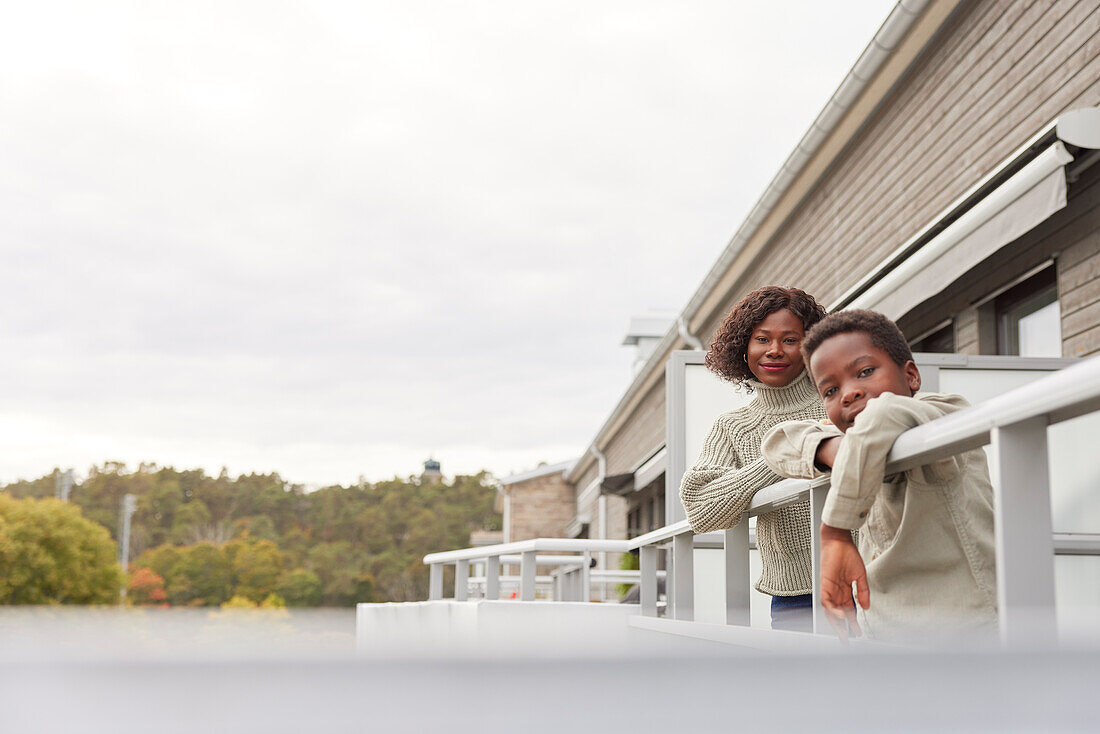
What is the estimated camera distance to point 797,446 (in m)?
1.83

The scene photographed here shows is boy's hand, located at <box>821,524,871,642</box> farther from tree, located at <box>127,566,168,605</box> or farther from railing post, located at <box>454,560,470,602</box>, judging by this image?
tree, located at <box>127,566,168,605</box>

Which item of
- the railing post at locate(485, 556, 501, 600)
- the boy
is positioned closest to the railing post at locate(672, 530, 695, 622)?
the boy

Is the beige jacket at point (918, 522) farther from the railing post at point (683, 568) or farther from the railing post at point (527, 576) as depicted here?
the railing post at point (527, 576)

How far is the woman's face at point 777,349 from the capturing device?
2.94 metres

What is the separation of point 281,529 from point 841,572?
7241 centimetres

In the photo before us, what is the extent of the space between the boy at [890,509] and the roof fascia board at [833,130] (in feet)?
15.3

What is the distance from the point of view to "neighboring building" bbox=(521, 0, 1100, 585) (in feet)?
15.0

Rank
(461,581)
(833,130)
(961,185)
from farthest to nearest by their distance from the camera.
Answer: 1. (833,130)
2. (461,581)
3. (961,185)

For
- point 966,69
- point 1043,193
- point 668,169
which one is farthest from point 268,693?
point 668,169

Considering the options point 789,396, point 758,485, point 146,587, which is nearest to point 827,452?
point 758,485

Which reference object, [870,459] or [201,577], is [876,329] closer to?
[870,459]

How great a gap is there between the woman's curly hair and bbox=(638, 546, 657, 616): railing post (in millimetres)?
1208

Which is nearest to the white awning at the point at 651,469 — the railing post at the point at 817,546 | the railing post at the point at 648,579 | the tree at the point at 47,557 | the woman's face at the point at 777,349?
the railing post at the point at 648,579

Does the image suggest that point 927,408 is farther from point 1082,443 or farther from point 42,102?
point 42,102
